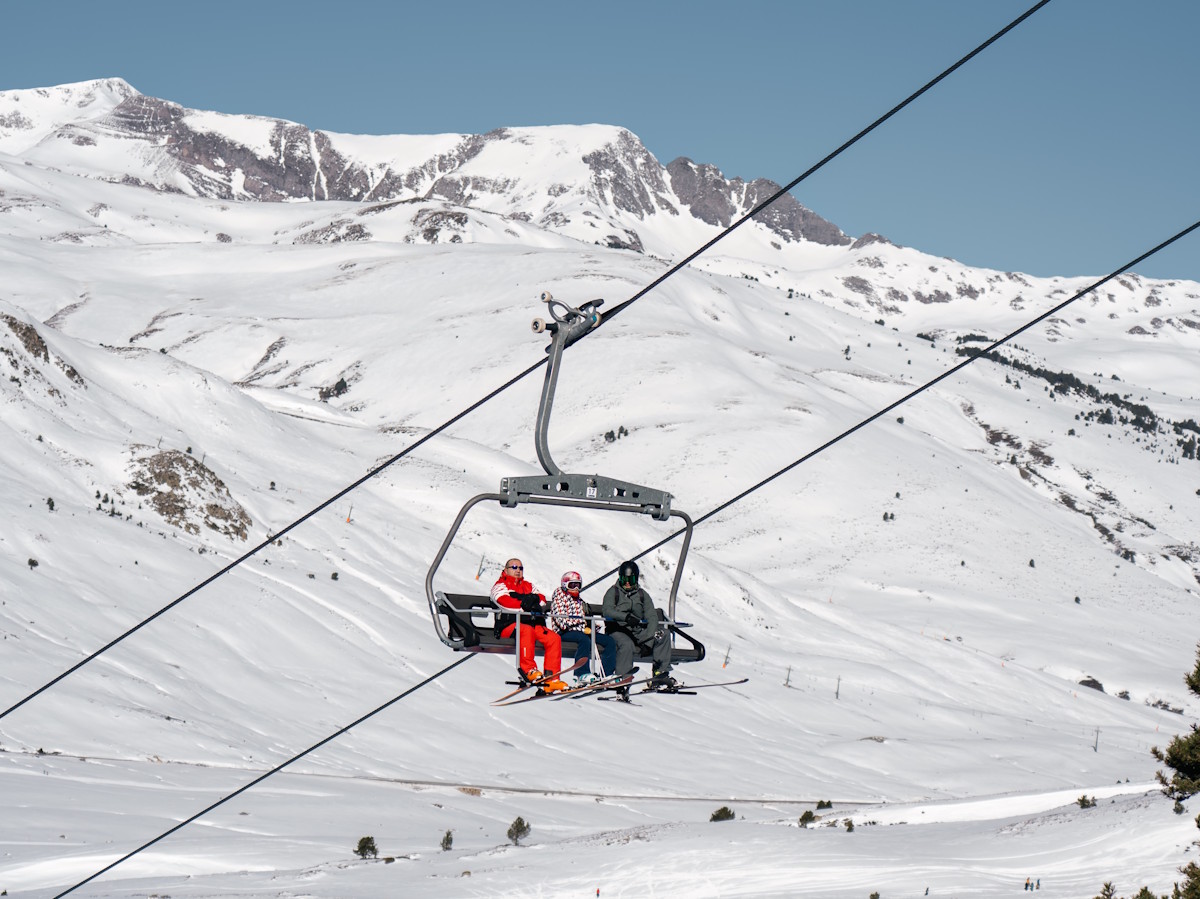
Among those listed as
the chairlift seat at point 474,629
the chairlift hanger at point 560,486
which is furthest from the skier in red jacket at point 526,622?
the chairlift hanger at point 560,486

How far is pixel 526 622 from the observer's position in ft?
58.9

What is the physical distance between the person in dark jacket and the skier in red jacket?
0.82 meters

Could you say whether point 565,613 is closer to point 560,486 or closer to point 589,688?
point 589,688

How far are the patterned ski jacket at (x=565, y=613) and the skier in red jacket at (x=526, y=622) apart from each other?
162 mm

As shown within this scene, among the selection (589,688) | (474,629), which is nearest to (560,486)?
(589,688)

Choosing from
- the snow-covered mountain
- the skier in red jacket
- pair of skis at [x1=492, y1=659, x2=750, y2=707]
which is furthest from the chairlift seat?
the snow-covered mountain

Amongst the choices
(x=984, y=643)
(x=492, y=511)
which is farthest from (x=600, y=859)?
(x=984, y=643)

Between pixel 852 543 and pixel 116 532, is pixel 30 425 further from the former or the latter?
pixel 852 543

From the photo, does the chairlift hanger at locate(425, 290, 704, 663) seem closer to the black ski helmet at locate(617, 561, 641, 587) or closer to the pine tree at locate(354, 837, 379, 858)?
the black ski helmet at locate(617, 561, 641, 587)

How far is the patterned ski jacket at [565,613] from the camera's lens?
58.6 feet

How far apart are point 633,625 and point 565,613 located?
925mm

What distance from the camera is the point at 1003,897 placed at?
118 ft

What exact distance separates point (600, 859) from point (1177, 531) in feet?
585

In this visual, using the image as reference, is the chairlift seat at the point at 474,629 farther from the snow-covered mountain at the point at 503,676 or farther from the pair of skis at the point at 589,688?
the snow-covered mountain at the point at 503,676
